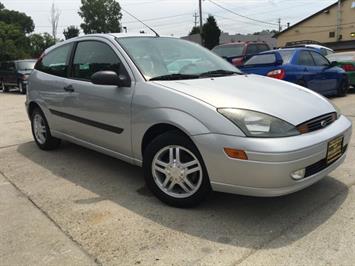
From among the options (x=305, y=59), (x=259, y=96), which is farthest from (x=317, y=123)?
(x=305, y=59)

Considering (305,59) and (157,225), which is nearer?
(157,225)

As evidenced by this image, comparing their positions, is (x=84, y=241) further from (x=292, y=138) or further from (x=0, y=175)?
(x=0, y=175)

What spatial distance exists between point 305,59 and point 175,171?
278 inches

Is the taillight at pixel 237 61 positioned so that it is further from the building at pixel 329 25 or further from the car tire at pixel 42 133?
the building at pixel 329 25

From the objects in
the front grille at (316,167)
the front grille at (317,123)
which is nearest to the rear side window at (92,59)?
the front grille at (317,123)

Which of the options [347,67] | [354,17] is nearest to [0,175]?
[347,67]

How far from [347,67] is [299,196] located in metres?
9.33

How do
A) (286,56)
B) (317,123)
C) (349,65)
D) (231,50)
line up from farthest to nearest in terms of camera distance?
1. (231,50)
2. (349,65)
3. (286,56)
4. (317,123)

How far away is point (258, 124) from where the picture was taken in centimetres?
315

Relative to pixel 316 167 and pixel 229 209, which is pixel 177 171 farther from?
pixel 316 167

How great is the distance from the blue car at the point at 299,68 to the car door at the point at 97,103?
5.04 metres

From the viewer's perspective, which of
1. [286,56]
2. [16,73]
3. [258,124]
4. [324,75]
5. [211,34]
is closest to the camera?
[258,124]

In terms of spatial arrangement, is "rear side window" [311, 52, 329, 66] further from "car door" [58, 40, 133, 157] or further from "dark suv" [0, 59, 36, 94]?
"dark suv" [0, 59, 36, 94]

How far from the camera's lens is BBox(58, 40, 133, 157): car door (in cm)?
403
